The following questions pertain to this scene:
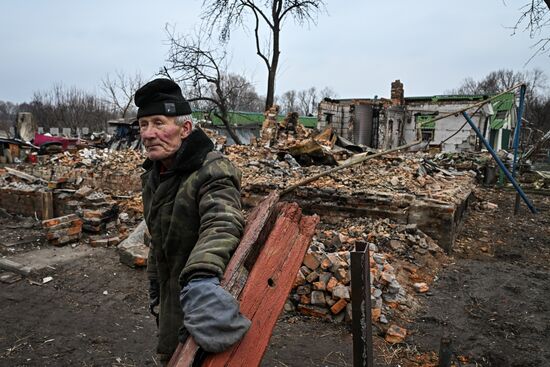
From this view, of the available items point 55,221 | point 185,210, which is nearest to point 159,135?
point 185,210

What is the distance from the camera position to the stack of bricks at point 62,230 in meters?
6.49

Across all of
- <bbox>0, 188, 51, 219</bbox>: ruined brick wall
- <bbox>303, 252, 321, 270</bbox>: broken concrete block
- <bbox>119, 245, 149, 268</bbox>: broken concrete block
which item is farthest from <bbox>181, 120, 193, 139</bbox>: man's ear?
<bbox>0, 188, 51, 219</bbox>: ruined brick wall

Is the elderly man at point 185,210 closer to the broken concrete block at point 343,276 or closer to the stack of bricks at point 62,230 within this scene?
the broken concrete block at point 343,276

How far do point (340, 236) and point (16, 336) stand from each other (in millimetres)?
4007

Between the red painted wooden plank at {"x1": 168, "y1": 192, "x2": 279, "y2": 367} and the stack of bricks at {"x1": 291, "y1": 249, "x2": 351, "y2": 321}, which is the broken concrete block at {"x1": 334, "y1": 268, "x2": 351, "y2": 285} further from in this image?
the red painted wooden plank at {"x1": 168, "y1": 192, "x2": 279, "y2": 367}

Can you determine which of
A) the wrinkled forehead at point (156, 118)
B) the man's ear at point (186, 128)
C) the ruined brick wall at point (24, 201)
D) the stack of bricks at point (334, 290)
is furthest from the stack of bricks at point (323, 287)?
the ruined brick wall at point (24, 201)

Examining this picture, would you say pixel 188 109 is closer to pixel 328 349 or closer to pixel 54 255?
pixel 328 349

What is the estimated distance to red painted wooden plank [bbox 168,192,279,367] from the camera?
1078 millimetres

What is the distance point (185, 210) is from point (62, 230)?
6.12 meters

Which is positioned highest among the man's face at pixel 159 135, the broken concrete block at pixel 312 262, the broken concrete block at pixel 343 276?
the man's face at pixel 159 135

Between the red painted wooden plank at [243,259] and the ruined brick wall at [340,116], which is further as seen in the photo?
the ruined brick wall at [340,116]

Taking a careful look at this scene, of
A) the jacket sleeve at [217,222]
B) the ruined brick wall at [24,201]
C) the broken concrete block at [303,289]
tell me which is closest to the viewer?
the jacket sleeve at [217,222]

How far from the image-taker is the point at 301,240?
1.50 meters

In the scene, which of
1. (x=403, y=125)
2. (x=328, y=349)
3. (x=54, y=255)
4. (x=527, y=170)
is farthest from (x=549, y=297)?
(x=403, y=125)
